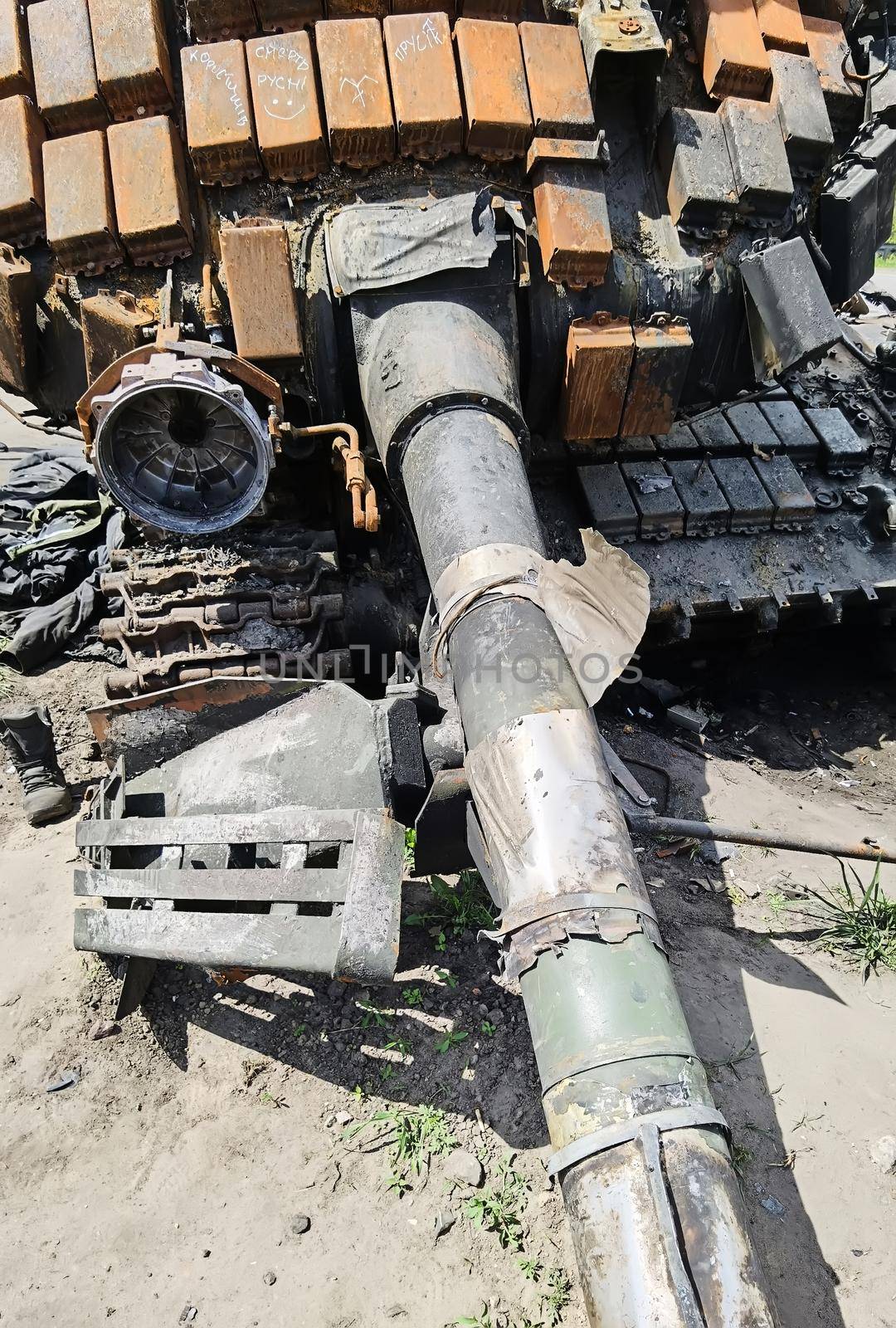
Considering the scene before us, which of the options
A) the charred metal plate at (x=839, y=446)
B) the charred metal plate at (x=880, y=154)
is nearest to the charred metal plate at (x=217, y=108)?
the charred metal plate at (x=880, y=154)

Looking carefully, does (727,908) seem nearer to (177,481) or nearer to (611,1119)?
(611,1119)

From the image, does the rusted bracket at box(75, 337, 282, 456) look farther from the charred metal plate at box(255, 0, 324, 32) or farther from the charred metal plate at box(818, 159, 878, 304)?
the charred metal plate at box(818, 159, 878, 304)

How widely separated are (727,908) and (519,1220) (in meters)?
1.76

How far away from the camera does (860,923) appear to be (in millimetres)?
4172

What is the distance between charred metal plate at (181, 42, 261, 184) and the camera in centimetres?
418

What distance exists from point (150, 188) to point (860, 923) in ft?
15.0

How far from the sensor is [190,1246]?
120 inches

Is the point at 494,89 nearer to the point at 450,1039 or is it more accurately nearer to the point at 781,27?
the point at 781,27

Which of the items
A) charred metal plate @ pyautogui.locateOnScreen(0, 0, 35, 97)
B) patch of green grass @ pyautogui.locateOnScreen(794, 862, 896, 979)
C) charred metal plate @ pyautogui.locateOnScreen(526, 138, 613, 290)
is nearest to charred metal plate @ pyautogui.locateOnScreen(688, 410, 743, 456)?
charred metal plate @ pyautogui.locateOnScreen(526, 138, 613, 290)

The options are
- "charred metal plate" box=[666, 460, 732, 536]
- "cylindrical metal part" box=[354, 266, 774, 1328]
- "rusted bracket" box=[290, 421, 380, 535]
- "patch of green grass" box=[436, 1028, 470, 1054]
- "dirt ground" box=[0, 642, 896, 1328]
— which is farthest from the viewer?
"charred metal plate" box=[666, 460, 732, 536]

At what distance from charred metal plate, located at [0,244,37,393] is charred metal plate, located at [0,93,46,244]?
0.69 ft

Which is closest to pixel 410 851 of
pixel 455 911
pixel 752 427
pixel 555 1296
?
pixel 455 911

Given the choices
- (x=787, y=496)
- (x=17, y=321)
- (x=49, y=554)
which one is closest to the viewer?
(x=17, y=321)

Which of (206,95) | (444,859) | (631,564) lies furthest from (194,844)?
(206,95)
